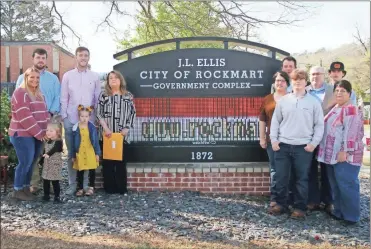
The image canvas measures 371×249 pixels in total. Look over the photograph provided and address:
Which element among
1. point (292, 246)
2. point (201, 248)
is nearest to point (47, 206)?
point (201, 248)

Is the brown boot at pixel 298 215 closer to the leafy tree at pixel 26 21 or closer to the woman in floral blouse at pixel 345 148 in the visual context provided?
the woman in floral blouse at pixel 345 148

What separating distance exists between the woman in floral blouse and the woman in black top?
2.64 metres

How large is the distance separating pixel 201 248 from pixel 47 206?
2.33m

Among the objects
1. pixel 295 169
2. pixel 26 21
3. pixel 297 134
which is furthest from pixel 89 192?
pixel 26 21

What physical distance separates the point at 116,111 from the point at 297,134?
2.45m

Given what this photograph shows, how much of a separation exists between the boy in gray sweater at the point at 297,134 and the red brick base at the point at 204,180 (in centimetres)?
100

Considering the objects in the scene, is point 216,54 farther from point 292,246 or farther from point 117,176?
point 292,246

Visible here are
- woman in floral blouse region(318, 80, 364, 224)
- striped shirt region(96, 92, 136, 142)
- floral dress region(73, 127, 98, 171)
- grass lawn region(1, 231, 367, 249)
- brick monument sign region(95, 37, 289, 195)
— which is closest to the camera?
grass lawn region(1, 231, 367, 249)

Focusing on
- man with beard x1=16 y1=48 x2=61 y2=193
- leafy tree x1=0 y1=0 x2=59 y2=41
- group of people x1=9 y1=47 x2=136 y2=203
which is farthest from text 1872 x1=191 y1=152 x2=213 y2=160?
leafy tree x1=0 y1=0 x2=59 y2=41

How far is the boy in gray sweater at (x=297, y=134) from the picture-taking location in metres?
5.12

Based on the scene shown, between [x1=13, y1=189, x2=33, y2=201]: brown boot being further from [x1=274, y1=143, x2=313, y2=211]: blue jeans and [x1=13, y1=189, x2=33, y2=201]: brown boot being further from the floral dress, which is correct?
[x1=274, y1=143, x2=313, y2=211]: blue jeans

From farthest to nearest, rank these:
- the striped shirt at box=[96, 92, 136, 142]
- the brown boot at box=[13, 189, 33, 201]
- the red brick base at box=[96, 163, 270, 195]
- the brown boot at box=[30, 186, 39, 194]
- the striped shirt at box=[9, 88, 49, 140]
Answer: the red brick base at box=[96, 163, 270, 195]
the brown boot at box=[30, 186, 39, 194]
the striped shirt at box=[96, 92, 136, 142]
the brown boot at box=[13, 189, 33, 201]
the striped shirt at box=[9, 88, 49, 140]

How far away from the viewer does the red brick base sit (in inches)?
252

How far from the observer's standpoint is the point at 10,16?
51.9 feet
